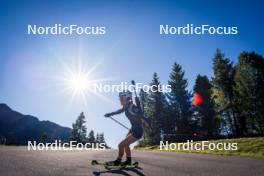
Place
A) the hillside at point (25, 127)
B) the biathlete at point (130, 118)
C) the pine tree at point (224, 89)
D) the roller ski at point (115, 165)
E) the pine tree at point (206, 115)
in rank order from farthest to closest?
the hillside at point (25, 127)
the pine tree at point (206, 115)
the pine tree at point (224, 89)
the biathlete at point (130, 118)
the roller ski at point (115, 165)

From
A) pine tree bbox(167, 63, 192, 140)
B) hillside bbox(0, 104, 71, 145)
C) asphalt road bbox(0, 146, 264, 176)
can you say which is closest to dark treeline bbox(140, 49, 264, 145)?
pine tree bbox(167, 63, 192, 140)

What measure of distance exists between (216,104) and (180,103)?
723 centimetres

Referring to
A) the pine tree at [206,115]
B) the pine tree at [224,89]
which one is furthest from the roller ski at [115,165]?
the pine tree at [206,115]

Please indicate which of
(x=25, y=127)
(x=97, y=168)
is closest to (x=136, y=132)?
(x=97, y=168)

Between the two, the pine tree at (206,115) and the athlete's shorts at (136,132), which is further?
the pine tree at (206,115)

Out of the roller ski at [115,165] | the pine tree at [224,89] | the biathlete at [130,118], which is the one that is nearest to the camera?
the roller ski at [115,165]

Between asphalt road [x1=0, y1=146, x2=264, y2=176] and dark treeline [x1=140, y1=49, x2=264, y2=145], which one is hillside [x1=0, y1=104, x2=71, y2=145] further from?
asphalt road [x1=0, y1=146, x2=264, y2=176]

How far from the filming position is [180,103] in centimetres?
5222

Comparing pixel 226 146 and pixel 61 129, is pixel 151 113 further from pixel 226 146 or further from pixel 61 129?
pixel 61 129

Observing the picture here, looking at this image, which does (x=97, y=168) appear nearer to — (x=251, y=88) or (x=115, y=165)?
(x=115, y=165)

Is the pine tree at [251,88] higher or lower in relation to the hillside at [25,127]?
higher

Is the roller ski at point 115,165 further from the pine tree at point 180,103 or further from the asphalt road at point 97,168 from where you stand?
the pine tree at point 180,103

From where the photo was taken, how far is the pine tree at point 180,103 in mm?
50625

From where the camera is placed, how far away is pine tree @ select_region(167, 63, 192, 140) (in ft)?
166
